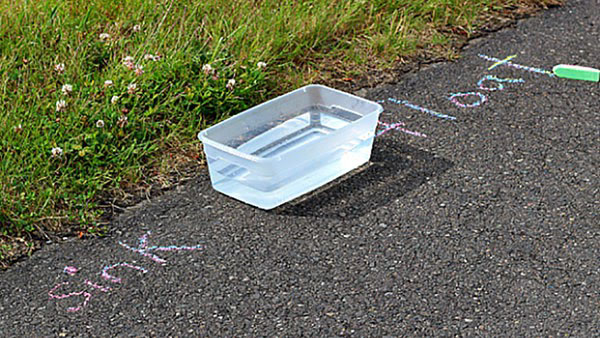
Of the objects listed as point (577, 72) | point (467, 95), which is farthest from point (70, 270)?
point (577, 72)

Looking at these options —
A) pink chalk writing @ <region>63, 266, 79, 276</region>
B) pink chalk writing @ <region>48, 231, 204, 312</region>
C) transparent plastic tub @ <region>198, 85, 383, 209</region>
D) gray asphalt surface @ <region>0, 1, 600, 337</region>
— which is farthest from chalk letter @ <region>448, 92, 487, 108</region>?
pink chalk writing @ <region>63, 266, 79, 276</region>

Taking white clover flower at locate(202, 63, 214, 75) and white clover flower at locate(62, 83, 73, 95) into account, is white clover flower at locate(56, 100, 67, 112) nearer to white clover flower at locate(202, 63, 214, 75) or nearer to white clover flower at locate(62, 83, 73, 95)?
white clover flower at locate(62, 83, 73, 95)

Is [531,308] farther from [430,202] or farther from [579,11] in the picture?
[579,11]

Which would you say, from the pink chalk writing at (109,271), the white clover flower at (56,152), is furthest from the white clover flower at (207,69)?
the pink chalk writing at (109,271)

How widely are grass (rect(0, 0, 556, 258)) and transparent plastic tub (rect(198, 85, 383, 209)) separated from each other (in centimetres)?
24

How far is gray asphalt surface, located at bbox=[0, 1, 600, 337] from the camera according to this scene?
8.75 feet

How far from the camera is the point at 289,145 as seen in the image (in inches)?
143

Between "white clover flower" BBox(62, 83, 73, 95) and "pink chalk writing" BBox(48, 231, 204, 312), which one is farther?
"white clover flower" BBox(62, 83, 73, 95)

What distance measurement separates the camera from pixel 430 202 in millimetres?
3289

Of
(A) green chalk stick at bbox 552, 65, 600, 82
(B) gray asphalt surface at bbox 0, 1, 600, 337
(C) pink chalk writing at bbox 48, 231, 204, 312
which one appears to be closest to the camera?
(B) gray asphalt surface at bbox 0, 1, 600, 337

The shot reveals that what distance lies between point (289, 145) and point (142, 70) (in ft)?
2.45

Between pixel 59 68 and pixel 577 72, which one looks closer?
pixel 59 68

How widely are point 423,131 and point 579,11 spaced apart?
1.96 m

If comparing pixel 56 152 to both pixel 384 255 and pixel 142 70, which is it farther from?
pixel 384 255
